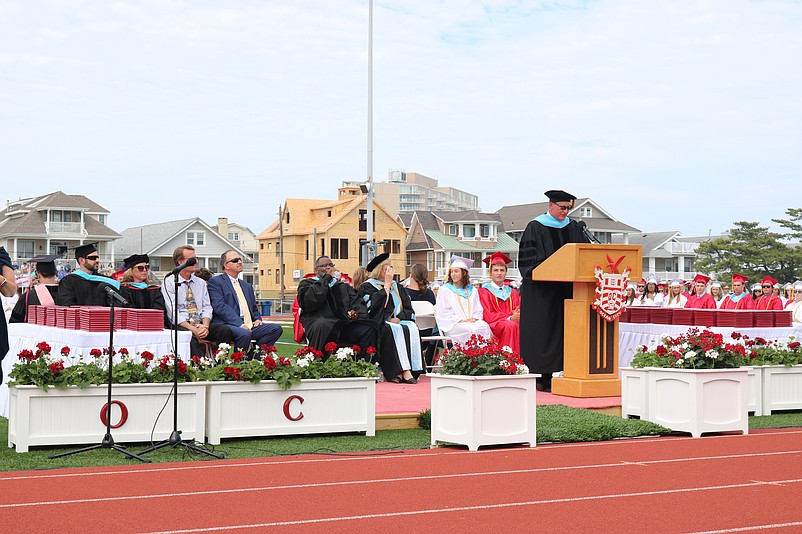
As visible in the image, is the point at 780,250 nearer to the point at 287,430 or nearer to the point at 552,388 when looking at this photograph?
the point at 552,388

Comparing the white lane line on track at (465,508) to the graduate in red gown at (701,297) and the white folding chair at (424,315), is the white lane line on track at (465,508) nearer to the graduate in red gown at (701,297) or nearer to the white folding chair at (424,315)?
the white folding chair at (424,315)

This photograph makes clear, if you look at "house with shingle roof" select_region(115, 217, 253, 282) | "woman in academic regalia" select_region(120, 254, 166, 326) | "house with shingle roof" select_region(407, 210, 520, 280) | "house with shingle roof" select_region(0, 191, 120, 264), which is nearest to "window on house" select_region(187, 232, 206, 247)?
"house with shingle roof" select_region(115, 217, 253, 282)

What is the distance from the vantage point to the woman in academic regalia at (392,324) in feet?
48.0

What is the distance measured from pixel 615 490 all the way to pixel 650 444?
2662 mm

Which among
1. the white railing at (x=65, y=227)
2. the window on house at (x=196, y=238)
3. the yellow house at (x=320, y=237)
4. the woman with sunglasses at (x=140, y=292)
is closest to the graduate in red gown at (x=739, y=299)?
the woman with sunglasses at (x=140, y=292)

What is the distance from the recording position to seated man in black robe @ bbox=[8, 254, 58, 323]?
13.4m

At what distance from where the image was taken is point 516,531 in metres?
6.05

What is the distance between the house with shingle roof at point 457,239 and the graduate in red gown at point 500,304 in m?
61.5

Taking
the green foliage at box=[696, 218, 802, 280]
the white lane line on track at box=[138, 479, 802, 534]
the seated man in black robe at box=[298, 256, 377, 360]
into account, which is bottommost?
the white lane line on track at box=[138, 479, 802, 534]

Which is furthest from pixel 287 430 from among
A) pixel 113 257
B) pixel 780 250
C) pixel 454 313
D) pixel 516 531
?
pixel 113 257

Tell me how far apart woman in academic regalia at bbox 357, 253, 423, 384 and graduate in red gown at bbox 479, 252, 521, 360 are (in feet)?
4.14

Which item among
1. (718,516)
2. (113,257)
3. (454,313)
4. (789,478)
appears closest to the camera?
(718,516)

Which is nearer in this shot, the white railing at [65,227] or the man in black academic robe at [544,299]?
the man in black academic robe at [544,299]

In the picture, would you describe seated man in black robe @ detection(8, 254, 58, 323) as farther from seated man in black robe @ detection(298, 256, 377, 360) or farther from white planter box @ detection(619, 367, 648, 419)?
white planter box @ detection(619, 367, 648, 419)
